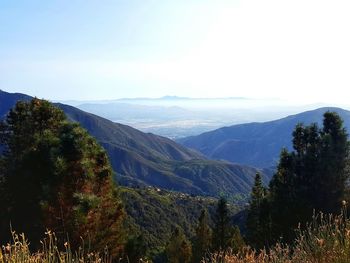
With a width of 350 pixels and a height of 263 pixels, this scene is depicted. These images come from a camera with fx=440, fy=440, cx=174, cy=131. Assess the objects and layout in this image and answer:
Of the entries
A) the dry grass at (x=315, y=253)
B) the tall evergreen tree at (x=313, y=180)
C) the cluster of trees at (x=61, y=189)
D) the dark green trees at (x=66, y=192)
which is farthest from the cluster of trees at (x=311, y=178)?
the dry grass at (x=315, y=253)

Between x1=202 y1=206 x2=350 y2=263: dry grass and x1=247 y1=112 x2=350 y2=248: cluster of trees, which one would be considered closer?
x1=202 y1=206 x2=350 y2=263: dry grass

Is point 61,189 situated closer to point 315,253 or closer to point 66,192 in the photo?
point 66,192

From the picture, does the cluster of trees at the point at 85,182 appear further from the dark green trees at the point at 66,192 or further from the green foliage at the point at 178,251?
the green foliage at the point at 178,251

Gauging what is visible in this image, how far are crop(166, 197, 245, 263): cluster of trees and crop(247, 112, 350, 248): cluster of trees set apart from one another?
4499mm

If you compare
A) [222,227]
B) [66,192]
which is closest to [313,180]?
[66,192]

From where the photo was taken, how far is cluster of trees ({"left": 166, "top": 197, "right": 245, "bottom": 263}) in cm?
4978

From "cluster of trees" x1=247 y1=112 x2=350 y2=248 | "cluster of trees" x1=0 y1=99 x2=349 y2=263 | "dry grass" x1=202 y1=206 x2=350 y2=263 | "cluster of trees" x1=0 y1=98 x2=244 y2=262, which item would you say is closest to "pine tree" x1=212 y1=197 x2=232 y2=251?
"cluster of trees" x1=0 y1=99 x2=349 y2=263

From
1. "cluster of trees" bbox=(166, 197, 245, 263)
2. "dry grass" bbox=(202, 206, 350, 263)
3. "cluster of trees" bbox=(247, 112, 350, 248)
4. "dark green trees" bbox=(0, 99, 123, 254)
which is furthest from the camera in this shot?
"cluster of trees" bbox=(166, 197, 245, 263)

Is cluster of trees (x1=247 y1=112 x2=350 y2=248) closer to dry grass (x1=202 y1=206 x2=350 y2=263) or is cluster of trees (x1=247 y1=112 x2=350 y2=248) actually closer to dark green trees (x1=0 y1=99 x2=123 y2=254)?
dark green trees (x1=0 y1=99 x2=123 y2=254)

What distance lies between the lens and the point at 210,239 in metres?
55.9

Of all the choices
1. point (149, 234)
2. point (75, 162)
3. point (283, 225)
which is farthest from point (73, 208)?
point (149, 234)

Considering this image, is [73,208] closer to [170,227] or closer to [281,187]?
[281,187]

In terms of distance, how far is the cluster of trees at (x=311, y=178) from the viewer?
3134cm

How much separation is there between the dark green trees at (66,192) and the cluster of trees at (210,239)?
50.5 ft
